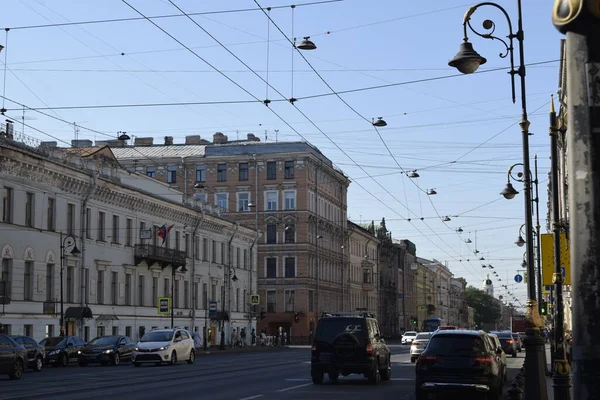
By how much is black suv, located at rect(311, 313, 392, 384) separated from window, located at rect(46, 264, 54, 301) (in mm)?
28805

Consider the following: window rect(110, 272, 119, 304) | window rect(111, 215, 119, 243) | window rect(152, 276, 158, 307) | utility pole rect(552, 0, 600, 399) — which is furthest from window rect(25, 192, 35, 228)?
utility pole rect(552, 0, 600, 399)

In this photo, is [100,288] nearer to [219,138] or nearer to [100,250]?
[100,250]

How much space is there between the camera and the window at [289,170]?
95.0m

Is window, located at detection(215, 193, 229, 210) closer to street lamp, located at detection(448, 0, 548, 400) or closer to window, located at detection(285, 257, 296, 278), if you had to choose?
window, located at detection(285, 257, 296, 278)

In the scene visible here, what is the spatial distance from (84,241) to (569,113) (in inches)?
2089

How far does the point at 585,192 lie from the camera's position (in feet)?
13.0

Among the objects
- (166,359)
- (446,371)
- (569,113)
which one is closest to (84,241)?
(166,359)

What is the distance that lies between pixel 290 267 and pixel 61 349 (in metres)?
53.3

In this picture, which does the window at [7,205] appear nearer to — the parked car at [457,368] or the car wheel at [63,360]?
the car wheel at [63,360]

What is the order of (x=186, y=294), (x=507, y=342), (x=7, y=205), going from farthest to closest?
(x=186, y=294), (x=507, y=342), (x=7, y=205)

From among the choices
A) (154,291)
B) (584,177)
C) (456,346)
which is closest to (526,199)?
(456,346)

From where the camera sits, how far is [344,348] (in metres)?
25.7

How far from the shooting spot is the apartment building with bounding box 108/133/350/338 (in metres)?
94.6

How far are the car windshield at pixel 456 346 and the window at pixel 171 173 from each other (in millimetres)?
79492
